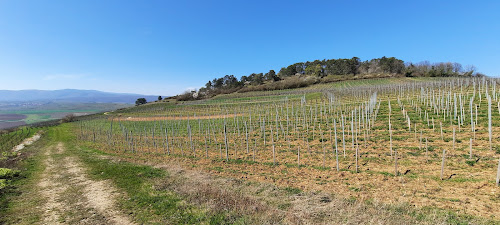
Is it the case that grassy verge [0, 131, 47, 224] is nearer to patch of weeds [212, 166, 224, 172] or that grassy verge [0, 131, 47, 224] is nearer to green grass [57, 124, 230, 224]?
green grass [57, 124, 230, 224]

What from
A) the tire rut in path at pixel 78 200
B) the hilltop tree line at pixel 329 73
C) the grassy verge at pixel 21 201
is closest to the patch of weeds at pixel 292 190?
the tire rut in path at pixel 78 200

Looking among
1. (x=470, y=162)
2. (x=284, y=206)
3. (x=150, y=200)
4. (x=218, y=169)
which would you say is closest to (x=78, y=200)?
(x=150, y=200)

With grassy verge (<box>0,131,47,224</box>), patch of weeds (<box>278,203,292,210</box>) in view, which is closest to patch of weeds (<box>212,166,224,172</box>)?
patch of weeds (<box>278,203,292,210</box>)

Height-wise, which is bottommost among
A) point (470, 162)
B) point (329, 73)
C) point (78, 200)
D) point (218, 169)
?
point (218, 169)

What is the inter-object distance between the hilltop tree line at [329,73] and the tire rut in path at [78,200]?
71.4 m

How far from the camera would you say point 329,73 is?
102 m

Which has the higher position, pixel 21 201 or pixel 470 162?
pixel 470 162

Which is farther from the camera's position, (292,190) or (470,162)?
(470,162)

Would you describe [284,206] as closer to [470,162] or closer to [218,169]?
[218,169]

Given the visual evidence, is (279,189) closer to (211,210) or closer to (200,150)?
(211,210)

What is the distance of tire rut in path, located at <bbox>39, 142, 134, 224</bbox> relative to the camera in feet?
20.7

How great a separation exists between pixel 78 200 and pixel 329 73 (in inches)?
4230

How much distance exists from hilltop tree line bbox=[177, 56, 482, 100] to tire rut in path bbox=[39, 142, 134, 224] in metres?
71.4

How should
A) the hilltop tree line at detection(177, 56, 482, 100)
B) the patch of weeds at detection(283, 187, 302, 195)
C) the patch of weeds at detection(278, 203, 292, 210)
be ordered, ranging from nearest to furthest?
the patch of weeds at detection(278, 203, 292, 210), the patch of weeds at detection(283, 187, 302, 195), the hilltop tree line at detection(177, 56, 482, 100)
